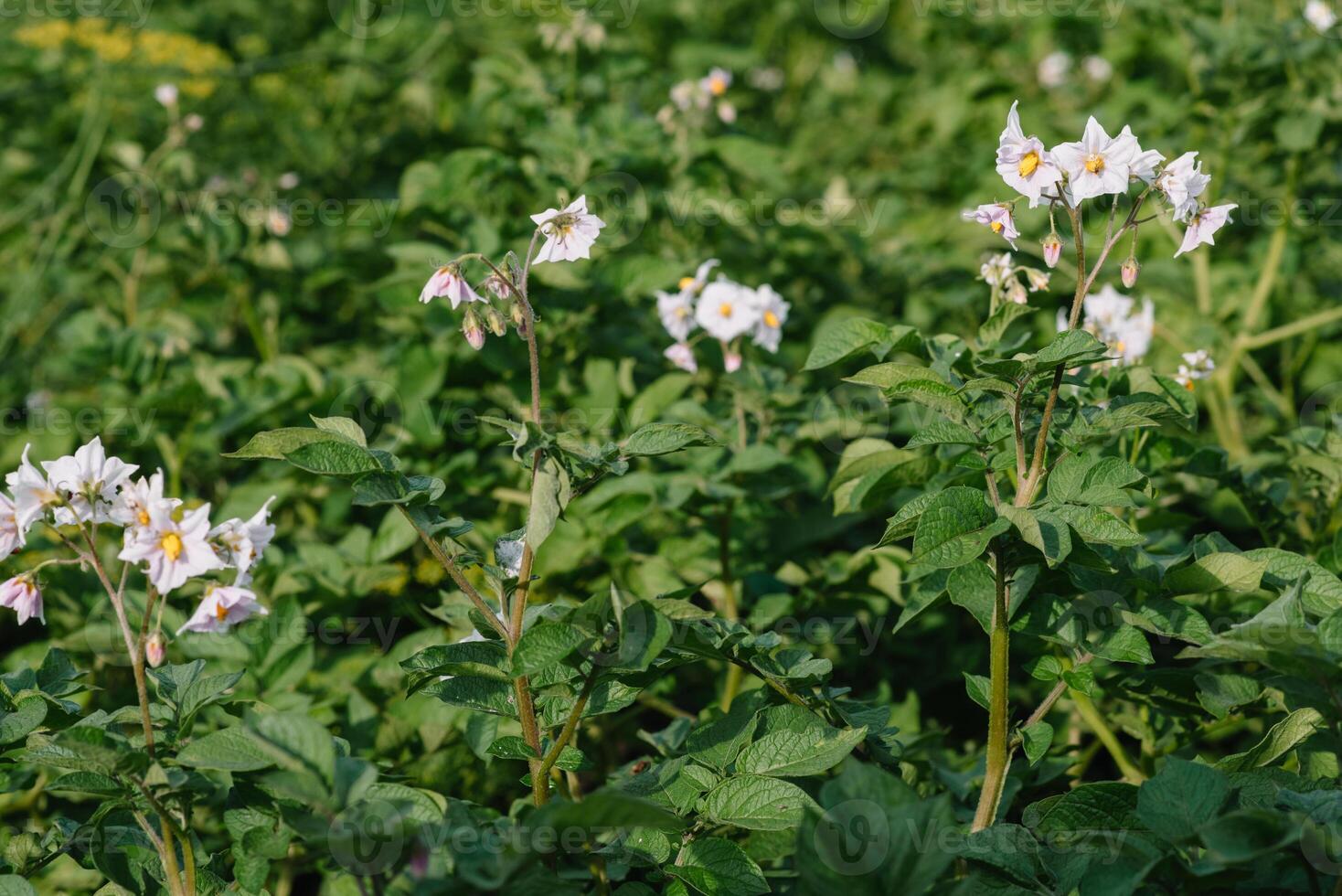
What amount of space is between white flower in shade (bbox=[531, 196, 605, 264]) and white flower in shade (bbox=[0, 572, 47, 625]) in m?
0.80

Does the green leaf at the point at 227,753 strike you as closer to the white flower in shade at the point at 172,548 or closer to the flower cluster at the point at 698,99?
the white flower in shade at the point at 172,548

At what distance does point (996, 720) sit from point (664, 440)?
0.60 metres

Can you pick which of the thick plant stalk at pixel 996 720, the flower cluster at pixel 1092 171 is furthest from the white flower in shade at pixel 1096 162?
the thick plant stalk at pixel 996 720

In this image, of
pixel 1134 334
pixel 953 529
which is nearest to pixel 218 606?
pixel 953 529

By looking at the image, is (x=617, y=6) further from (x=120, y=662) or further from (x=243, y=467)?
(x=120, y=662)

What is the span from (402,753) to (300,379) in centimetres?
107

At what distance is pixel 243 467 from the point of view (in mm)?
3205

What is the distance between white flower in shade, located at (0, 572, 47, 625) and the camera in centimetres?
154

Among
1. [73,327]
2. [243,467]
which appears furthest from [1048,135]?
[73,327]

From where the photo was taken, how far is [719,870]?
4.73 ft

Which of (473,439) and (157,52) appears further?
(157,52)

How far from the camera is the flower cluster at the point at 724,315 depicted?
2428 mm

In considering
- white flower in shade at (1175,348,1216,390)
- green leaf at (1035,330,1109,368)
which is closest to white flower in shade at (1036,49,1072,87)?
white flower in shade at (1175,348,1216,390)

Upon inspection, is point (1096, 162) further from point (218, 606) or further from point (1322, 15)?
point (1322, 15)
